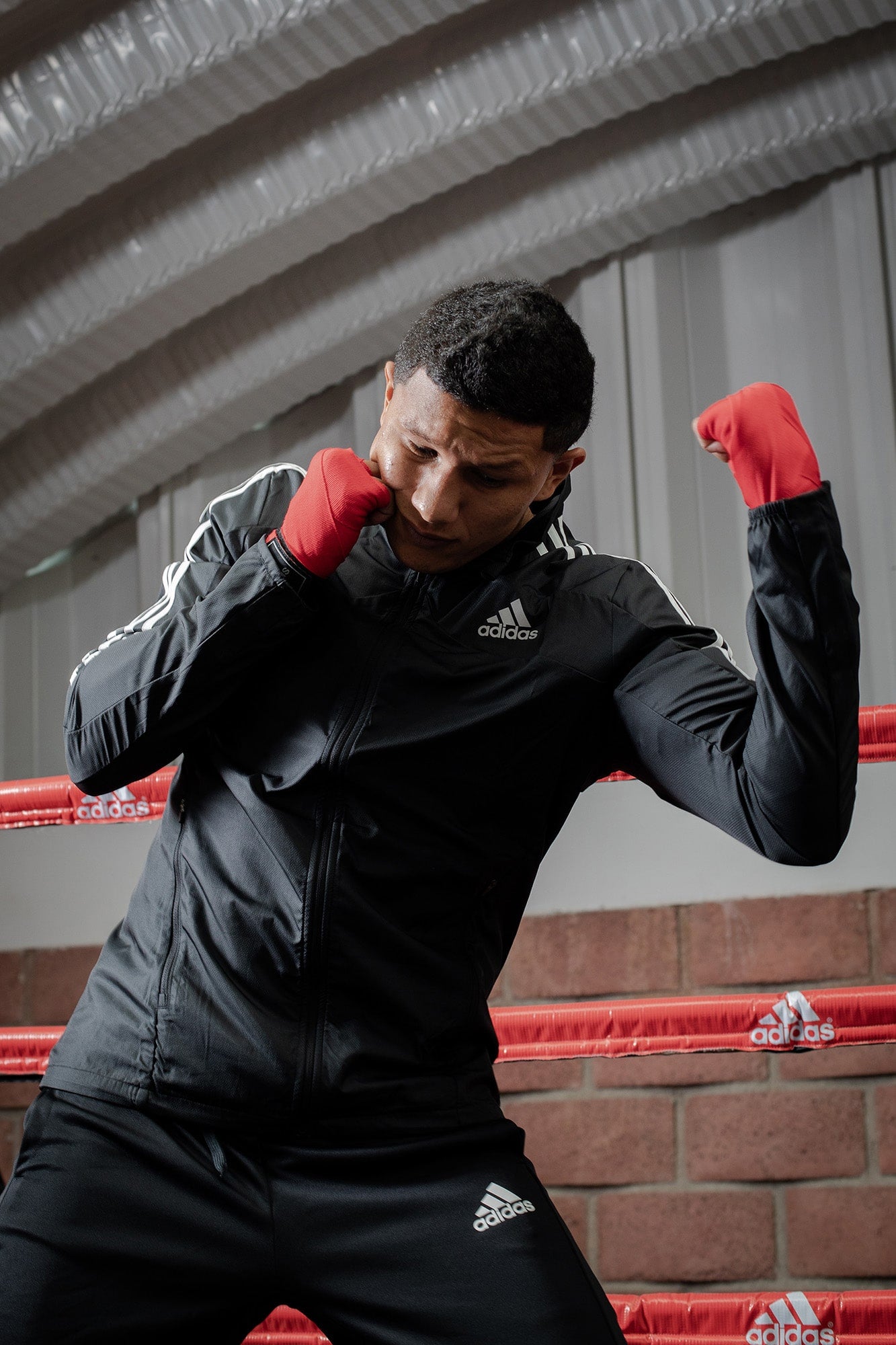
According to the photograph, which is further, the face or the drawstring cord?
the face

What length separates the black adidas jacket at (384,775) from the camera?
1.32m

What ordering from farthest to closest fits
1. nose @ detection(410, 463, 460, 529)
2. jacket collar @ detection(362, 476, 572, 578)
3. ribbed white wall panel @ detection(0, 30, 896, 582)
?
1. ribbed white wall panel @ detection(0, 30, 896, 582)
2. jacket collar @ detection(362, 476, 572, 578)
3. nose @ detection(410, 463, 460, 529)

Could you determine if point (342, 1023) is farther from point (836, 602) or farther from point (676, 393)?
point (676, 393)

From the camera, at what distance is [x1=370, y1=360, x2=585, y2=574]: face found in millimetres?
1455

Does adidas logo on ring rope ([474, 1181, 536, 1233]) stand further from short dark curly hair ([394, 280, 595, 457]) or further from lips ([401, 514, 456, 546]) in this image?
short dark curly hair ([394, 280, 595, 457])

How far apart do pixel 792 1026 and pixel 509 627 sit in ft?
2.65

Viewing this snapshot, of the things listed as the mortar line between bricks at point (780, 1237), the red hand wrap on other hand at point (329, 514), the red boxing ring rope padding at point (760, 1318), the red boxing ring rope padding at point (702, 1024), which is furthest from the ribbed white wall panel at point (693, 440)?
the red hand wrap on other hand at point (329, 514)

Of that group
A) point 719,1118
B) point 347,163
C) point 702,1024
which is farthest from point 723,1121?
point 347,163

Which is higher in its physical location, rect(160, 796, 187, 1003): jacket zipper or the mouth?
the mouth

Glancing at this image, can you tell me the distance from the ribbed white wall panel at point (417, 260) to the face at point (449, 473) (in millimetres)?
1568

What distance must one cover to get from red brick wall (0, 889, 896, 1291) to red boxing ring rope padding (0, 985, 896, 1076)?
2.35 feet

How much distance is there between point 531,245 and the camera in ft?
9.57

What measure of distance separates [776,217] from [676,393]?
0.51 metres

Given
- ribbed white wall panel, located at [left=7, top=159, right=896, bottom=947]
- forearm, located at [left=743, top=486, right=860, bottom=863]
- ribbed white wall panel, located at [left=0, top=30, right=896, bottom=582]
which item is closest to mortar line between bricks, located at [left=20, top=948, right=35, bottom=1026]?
ribbed white wall panel, located at [left=7, top=159, right=896, bottom=947]
